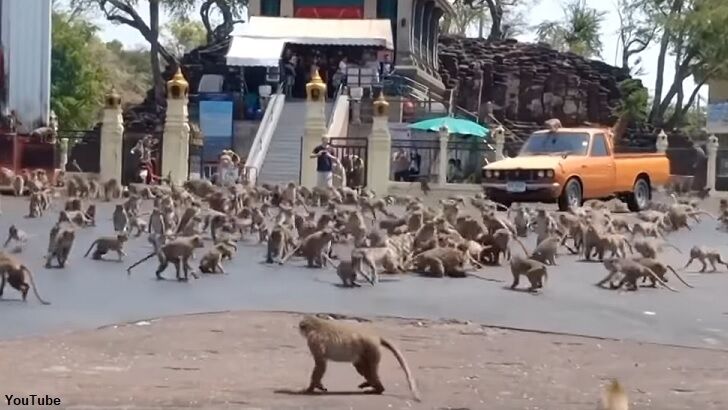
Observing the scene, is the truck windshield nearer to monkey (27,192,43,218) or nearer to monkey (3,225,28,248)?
monkey (27,192,43,218)

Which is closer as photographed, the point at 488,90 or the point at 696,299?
the point at 696,299

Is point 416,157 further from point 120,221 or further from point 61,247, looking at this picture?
point 61,247

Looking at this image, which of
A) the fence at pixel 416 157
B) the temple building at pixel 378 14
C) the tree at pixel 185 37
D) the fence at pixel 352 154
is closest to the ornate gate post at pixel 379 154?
the fence at pixel 352 154

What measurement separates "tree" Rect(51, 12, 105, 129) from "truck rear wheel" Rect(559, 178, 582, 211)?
4084 centimetres

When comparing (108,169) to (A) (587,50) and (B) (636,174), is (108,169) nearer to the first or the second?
(B) (636,174)

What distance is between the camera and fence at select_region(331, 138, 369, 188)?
100.0ft

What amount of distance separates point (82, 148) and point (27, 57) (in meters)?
7.77

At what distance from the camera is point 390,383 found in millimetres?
7969

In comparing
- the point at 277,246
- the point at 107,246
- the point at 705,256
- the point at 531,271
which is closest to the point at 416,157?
the point at 705,256

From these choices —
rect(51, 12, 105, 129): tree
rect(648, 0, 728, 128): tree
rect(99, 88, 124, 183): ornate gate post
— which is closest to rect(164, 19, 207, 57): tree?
rect(51, 12, 105, 129): tree

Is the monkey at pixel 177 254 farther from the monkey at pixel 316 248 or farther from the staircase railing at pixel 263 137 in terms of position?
the staircase railing at pixel 263 137

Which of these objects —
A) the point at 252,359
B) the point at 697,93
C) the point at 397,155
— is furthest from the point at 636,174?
the point at 697,93

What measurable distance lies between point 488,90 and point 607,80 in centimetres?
530

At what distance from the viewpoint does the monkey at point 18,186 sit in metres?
25.4
